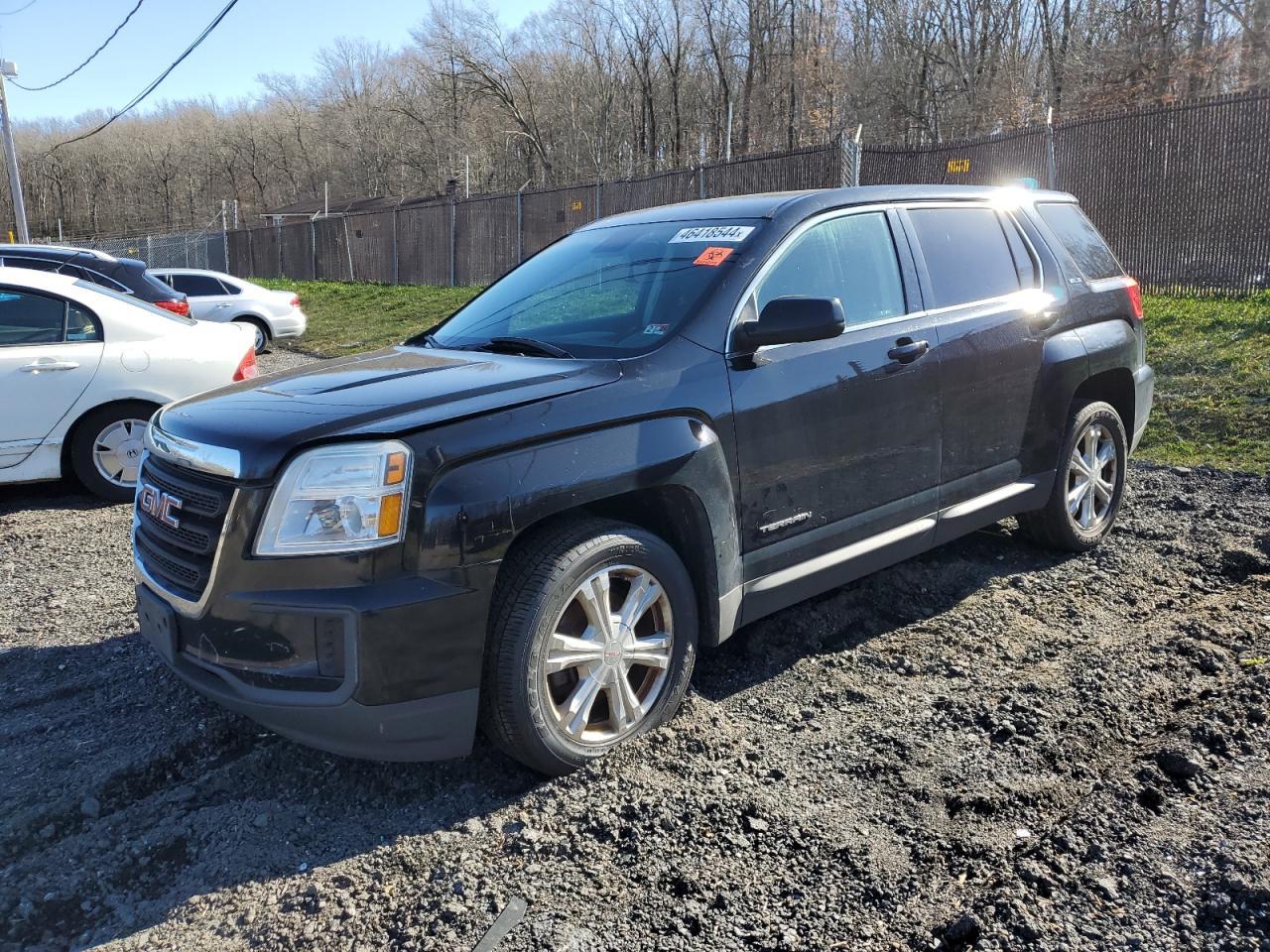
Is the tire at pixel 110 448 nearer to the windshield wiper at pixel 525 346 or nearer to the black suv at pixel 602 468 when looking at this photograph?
the black suv at pixel 602 468

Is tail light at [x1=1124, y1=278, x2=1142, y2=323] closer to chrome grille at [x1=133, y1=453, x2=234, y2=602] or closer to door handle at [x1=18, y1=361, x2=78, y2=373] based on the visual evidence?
chrome grille at [x1=133, y1=453, x2=234, y2=602]

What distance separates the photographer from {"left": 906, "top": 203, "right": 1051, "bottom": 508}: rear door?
13.9 feet

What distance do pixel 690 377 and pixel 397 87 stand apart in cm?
7382

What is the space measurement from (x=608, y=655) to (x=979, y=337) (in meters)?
2.31

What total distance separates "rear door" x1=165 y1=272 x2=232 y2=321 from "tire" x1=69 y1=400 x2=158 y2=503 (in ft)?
32.2

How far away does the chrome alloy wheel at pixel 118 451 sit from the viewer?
659cm

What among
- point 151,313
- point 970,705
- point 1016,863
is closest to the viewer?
point 1016,863

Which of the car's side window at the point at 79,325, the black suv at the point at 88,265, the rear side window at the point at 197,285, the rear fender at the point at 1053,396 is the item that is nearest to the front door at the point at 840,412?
the rear fender at the point at 1053,396

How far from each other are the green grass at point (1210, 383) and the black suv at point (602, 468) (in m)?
3.00

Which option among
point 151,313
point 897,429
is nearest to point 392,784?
point 897,429

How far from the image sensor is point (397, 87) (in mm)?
69875

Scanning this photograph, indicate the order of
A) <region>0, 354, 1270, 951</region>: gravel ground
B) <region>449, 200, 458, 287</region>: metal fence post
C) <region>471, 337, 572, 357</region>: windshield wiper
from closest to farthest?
1. <region>0, 354, 1270, 951</region>: gravel ground
2. <region>471, 337, 572, 357</region>: windshield wiper
3. <region>449, 200, 458, 287</region>: metal fence post

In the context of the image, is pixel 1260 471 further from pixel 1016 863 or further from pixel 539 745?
pixel 539 745

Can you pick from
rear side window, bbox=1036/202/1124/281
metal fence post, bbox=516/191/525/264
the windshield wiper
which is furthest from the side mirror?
metal fence post, bbox=516/191/525/264
